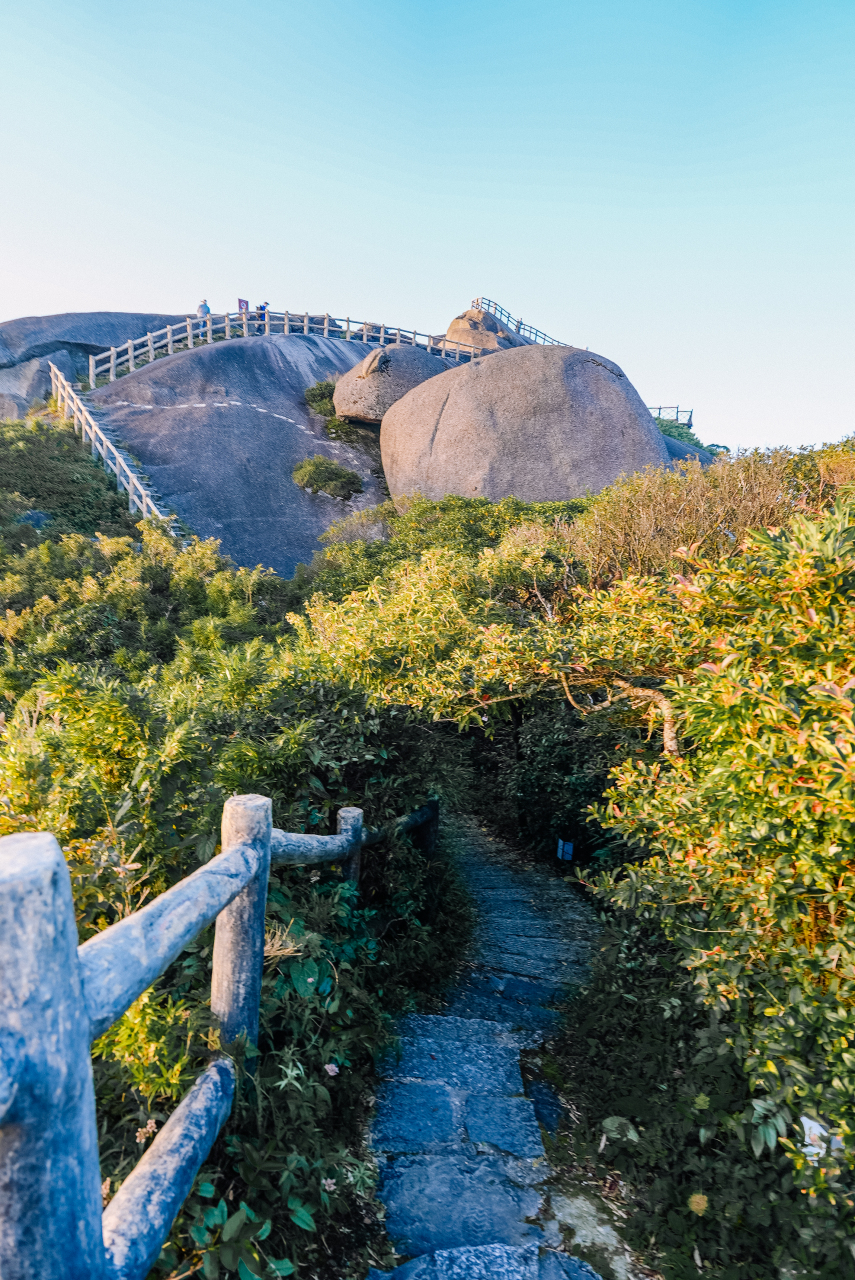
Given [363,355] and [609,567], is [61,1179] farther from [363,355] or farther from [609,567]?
[363,355]

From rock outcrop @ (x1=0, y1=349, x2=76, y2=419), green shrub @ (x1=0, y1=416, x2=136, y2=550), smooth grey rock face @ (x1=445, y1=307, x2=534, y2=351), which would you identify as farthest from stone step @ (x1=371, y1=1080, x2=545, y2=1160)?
smooth grey rock face @ (x1=445, y1=307, x2=534, y2=351)

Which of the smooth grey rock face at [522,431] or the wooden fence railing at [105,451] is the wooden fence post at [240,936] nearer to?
the wooden fence railing at [105,451]

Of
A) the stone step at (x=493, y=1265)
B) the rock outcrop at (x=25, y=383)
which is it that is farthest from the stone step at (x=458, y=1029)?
the rock outcrop at (x=25, y=383)

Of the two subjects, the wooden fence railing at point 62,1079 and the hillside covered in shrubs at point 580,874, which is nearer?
the wooden fence railing at point 62,1079

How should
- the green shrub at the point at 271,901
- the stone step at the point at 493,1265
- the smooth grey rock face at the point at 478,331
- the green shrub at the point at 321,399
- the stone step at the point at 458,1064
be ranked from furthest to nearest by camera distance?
the smooth grey rock face at the point at 478,331
the green shrub at the point at 321,399
the stone step at the point at 458,1064
the stone step at the point at 493,1265
the green shrub at the point at 271,901

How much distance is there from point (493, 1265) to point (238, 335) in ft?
86.4

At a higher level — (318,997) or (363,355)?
(363,355)

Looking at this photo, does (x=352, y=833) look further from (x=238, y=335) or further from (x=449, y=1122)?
(x=238, y=335)

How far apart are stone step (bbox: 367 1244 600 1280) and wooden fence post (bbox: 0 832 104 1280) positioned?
1.95 metres

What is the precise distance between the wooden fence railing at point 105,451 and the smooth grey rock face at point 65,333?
7.00m

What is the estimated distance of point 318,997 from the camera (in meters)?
3.07

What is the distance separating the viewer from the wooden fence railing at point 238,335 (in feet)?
69.4

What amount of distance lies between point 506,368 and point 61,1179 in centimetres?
1983

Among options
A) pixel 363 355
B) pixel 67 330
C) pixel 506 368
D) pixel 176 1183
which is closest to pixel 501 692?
pixel 176 1183
